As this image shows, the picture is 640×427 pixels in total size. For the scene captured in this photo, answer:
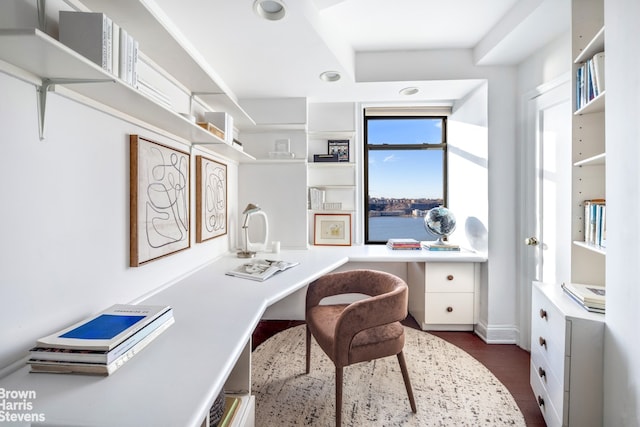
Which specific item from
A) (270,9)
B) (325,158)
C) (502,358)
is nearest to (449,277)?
(502,358)

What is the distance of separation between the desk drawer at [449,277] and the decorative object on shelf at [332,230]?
84 centimetres

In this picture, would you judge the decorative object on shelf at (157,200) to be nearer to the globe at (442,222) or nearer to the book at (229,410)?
the book at (229,410)

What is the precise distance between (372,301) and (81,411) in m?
1.14

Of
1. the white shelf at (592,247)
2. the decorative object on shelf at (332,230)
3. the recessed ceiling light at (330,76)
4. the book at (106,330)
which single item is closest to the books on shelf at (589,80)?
the white shelf at (592,247)

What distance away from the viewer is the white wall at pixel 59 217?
791mm

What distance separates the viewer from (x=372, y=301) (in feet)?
4.68

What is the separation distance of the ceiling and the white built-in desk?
150 cm

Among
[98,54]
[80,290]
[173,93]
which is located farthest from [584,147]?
[80,290]

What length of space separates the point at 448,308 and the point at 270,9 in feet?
8.57

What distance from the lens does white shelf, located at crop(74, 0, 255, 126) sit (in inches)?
39.3

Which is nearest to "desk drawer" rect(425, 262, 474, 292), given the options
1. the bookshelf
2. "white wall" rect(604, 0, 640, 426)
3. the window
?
the window

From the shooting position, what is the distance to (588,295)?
130 centimetres

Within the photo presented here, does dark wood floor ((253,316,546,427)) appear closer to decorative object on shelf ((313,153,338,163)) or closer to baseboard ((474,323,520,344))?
baseboard ((474,323,520,344))

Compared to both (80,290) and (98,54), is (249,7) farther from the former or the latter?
(80,290)
